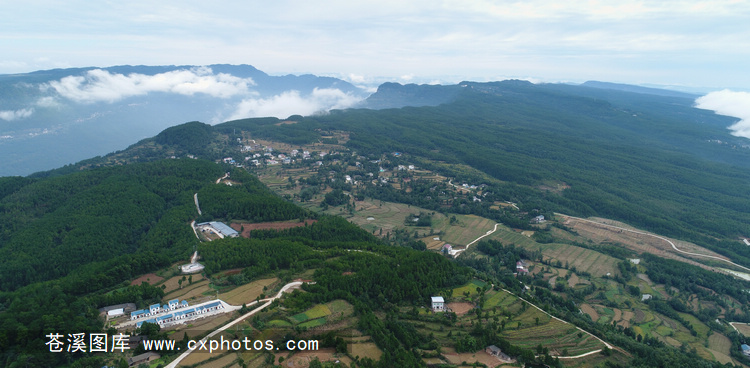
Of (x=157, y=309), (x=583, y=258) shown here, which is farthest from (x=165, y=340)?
(x=583, y=258)

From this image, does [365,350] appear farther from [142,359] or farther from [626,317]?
[626,317]

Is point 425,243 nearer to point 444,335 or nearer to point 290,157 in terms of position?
point 444,335

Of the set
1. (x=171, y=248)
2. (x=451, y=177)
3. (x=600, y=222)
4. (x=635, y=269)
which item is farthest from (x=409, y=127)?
(x=171, y=248)

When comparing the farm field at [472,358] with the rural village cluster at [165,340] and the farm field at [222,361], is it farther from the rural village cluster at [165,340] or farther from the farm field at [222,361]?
the farm field at [222,361]

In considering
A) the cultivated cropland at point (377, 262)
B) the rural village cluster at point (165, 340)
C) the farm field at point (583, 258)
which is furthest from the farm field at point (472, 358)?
the farm field at point (583, 258)

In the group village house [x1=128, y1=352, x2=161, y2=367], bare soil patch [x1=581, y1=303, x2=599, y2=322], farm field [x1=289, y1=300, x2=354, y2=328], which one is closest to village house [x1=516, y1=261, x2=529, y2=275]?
bare soil patch [x1=581, y1=303, x2=599, y2=322]

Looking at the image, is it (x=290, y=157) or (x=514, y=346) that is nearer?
(x=514, y=346)
